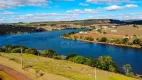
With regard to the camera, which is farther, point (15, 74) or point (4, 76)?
point (15, 74)

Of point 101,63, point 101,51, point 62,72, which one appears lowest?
point 101,51

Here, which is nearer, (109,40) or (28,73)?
(28,73)

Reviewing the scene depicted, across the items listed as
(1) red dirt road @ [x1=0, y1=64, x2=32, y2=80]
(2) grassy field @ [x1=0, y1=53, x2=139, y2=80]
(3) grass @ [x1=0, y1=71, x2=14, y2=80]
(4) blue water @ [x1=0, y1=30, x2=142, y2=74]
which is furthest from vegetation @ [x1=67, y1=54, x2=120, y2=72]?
(3) grass @ [x1=0, y1=71, x2=14, y2=80]

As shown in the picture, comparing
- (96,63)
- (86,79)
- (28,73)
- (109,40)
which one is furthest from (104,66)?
(109,40)

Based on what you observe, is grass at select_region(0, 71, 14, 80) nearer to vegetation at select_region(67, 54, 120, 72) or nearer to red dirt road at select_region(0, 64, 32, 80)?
red dirt road at select_region(0, 64, 32, 80)

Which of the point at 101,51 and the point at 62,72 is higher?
the point at 62,72

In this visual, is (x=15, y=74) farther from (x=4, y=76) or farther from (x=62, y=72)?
(x=62, y=72)

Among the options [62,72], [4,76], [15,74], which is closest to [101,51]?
[62,72]

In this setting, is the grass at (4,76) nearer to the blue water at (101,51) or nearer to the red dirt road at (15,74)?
the red dirt road at (15,74)

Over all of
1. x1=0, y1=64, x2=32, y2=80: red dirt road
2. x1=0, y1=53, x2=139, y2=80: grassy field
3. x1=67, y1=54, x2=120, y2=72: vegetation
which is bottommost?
x1=67, y1=54, x2=120, y2=72: vegetation

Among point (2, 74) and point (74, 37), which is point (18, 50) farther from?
point (74, 37)

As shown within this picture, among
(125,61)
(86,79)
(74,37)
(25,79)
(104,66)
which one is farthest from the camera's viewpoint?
(74,37)
